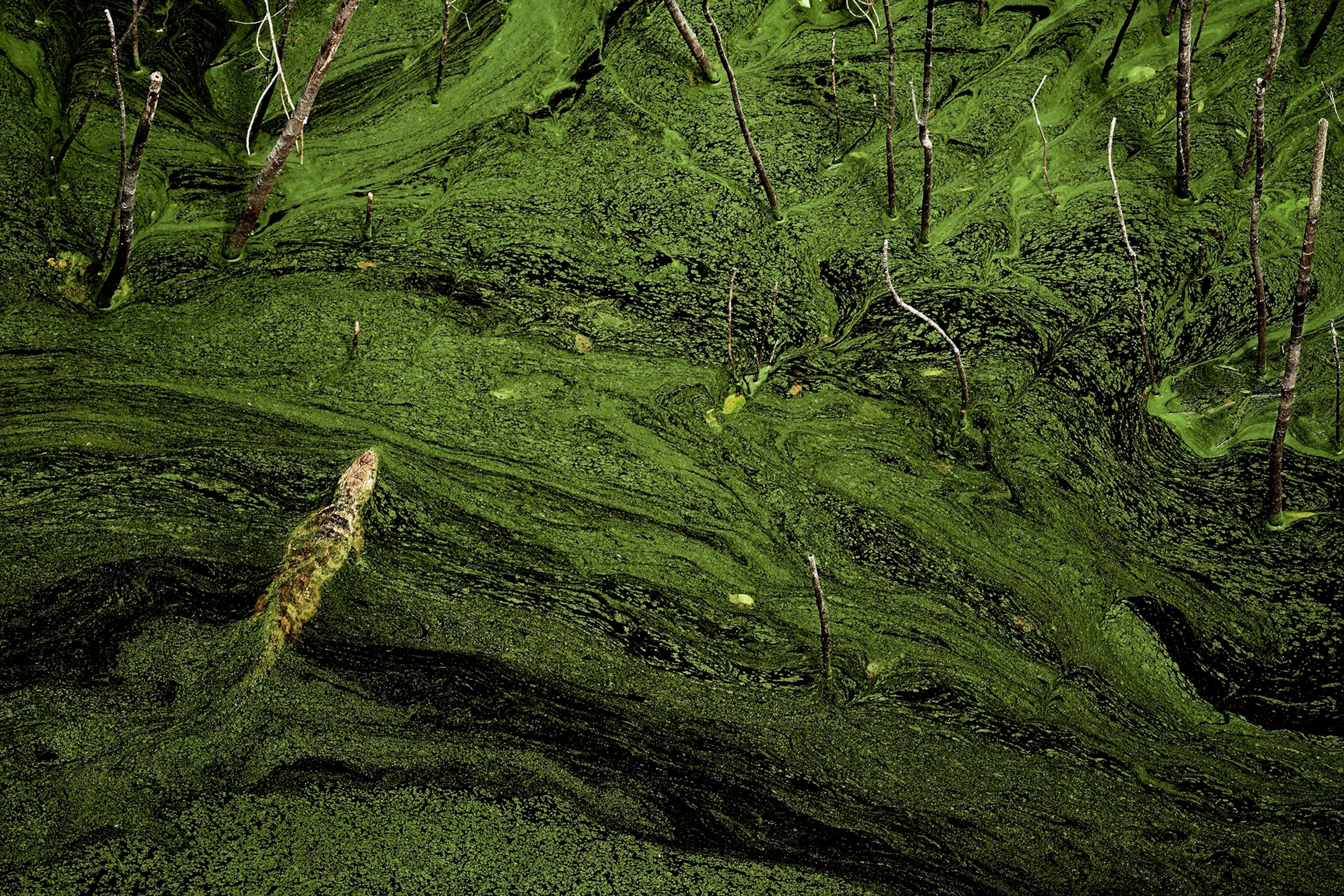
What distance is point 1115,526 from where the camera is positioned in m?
1.69

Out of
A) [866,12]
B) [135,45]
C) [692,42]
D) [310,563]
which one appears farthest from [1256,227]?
[135,45]

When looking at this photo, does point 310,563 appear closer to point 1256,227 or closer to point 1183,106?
point 1256,227

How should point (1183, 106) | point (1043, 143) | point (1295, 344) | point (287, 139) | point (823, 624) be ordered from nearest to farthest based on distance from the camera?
point (823, 624) < point (1295, 344) < point (287, 139) < point (1183, 106) < point (1043, 143)

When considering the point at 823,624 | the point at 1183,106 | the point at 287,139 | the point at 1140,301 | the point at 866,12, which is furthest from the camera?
the point at 866,12

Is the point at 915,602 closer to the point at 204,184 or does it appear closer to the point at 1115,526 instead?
the point at 1115,526

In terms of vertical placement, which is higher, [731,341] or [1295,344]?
[1295,344]

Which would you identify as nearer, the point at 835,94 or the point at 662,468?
the point at 662,468

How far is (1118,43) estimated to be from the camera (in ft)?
7.33

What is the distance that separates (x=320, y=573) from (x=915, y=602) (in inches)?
40.5

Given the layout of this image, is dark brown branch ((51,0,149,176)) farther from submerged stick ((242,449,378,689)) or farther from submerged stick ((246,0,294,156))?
submerged stick ((242,449,378,689))

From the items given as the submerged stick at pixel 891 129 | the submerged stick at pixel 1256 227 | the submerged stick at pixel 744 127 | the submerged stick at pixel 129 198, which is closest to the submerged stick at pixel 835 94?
the submerged stick at pixel 891 129

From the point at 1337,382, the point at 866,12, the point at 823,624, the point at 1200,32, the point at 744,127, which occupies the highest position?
the point at 1200,32

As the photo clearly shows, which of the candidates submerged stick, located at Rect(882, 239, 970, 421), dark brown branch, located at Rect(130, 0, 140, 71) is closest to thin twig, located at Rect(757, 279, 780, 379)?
submerged stick, located at Rect(882, 239, 970, 421)

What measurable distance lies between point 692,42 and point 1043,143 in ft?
2.89
